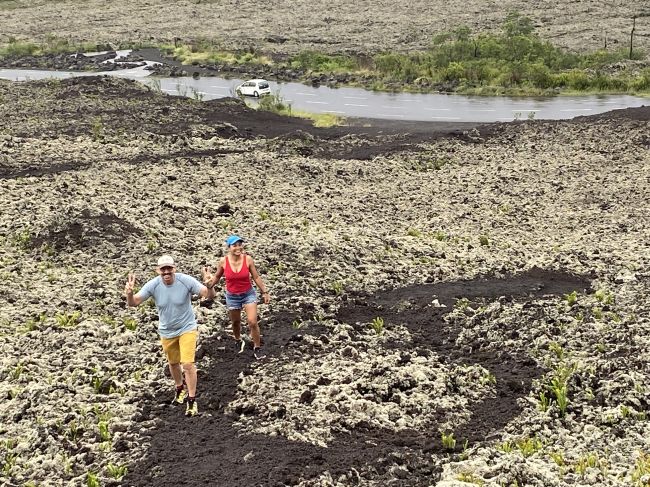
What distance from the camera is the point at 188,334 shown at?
8891 millimetres

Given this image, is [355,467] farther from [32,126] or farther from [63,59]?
[63,59]

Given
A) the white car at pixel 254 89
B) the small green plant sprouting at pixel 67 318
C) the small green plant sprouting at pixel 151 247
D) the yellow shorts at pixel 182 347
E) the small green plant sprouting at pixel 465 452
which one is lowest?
the small green plant sprouting at pixel 465 452

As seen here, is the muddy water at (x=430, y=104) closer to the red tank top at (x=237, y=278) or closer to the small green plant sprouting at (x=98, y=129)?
the small green plant sprouting at (x=98, y=129)

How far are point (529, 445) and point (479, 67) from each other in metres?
39.0

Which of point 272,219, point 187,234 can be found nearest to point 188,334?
point 187,234

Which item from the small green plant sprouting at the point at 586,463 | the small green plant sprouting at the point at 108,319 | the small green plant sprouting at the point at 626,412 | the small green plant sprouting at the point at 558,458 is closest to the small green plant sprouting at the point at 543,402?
the small green plant sprouting at the point at 626,412

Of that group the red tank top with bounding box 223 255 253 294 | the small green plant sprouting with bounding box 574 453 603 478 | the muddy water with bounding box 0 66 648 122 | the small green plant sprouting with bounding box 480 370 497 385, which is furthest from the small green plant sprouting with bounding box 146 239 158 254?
the muddy water with bounding box 0 66 648 122

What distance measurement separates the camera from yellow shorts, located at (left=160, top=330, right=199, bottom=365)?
8836 millimetres

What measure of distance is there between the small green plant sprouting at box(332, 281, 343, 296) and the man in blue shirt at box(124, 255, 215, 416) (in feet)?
13.8

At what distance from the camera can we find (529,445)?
27.0 feet

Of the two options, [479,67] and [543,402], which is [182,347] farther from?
[479,67]

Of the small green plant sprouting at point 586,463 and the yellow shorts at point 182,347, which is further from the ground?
the yellow shorts at point 182,347

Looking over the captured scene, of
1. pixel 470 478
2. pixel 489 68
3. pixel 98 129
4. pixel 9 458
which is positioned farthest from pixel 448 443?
pixel 489 68

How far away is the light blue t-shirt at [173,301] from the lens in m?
8.76
